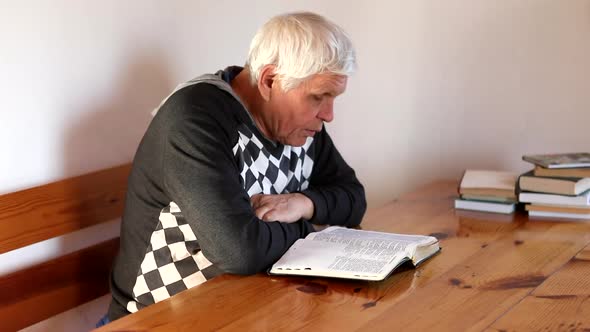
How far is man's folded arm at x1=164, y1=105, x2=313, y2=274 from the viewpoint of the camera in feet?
5.31

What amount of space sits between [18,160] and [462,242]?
1069 mm

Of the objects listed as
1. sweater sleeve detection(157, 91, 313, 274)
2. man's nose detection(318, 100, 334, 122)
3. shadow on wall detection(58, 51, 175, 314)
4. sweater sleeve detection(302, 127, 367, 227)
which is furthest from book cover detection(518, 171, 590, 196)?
shadow on wall detection(58, 51, 175, 314)

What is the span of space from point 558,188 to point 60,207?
4.11ft

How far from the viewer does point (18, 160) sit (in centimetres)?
189

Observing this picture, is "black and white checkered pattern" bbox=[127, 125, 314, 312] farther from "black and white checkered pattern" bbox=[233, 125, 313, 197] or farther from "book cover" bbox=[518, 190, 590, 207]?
"book cover" bbox=[518, 190, 590, 207]

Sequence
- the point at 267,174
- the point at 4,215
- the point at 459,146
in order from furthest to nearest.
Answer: the point at 459,146 → the point at 267,174 → the point at 4,215

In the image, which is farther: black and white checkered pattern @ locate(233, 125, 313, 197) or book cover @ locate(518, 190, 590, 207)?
book cover @ locate(518, 190, 590, 207)

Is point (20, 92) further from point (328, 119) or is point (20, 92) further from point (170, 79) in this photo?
point (328, 119)

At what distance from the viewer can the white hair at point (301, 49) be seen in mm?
1776

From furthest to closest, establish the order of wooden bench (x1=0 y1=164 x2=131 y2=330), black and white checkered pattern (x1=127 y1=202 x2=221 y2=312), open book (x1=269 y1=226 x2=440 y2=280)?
wooden bench (x1=0 y1=164 x2=131 y2=330)
black and white checkered pattern (x1=127 y1=202 x2=221 y2=312)
open book (x1=269 y1=226 x2=440 y2=280)

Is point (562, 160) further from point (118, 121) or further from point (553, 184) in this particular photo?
point (118, 121)

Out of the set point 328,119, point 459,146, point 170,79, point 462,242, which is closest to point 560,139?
point 459,146

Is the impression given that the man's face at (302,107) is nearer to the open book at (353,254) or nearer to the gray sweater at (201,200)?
the gray sweater at (201,200)

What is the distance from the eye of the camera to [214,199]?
5.35 feet
